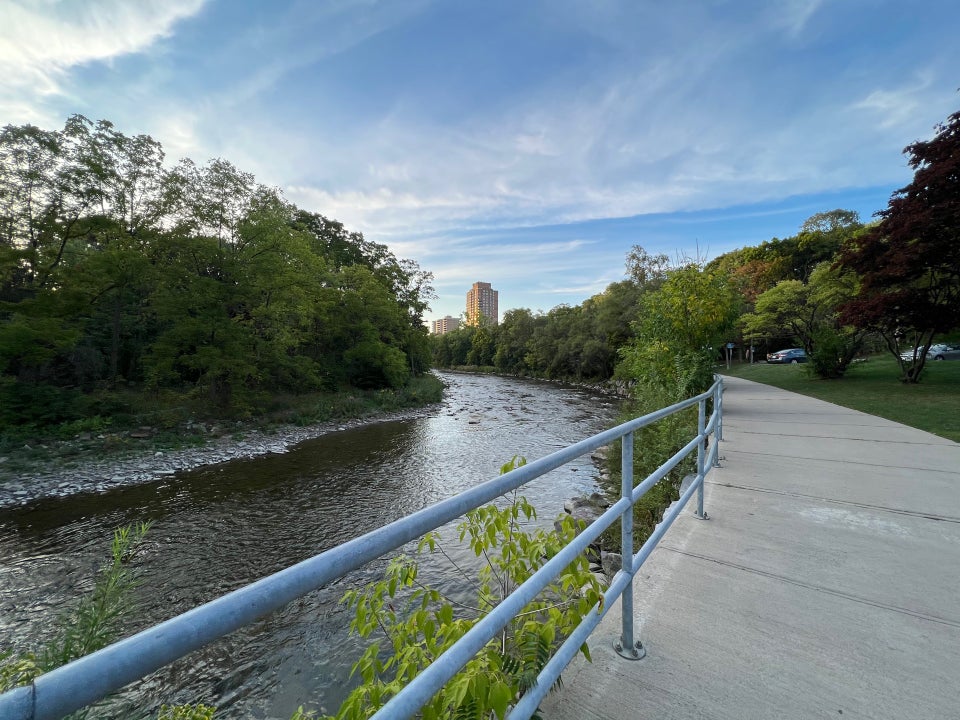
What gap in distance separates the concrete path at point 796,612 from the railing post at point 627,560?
Result: 5cm

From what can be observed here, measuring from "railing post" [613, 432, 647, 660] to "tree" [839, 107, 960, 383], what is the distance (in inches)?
622

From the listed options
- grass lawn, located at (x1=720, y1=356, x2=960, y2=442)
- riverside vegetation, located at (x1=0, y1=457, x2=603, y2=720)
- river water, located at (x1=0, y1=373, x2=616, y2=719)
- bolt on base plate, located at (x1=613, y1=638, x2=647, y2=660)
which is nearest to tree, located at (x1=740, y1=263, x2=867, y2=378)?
grass lawn, located at (x1=720, y1=356, x2=960, y2=442)

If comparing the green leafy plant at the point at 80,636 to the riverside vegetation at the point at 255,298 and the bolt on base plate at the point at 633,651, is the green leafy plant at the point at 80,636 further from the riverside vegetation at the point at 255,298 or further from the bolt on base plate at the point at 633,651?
the riverside vegetation at the point at 255,298

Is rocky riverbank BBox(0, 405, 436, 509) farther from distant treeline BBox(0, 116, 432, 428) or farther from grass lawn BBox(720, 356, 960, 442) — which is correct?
grass lawn BBox(720, 356, 960, 442)

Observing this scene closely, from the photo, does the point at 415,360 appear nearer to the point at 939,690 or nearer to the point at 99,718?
the point at 99,718

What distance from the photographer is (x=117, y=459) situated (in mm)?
10305

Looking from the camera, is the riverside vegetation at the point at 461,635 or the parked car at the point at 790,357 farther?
the parked car at the point at 790,357

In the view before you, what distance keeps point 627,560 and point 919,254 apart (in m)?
16.1

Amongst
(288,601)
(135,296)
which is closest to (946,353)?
(288,601)

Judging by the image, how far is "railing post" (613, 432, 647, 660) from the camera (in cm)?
188

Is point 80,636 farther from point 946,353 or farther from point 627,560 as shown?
point 946,353

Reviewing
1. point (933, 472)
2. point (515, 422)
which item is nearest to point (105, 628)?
point (933, 472)

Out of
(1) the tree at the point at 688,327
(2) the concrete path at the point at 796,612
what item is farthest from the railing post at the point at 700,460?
(1) the tree at the point at 688,327

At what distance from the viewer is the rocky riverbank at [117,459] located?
8.52 metres
